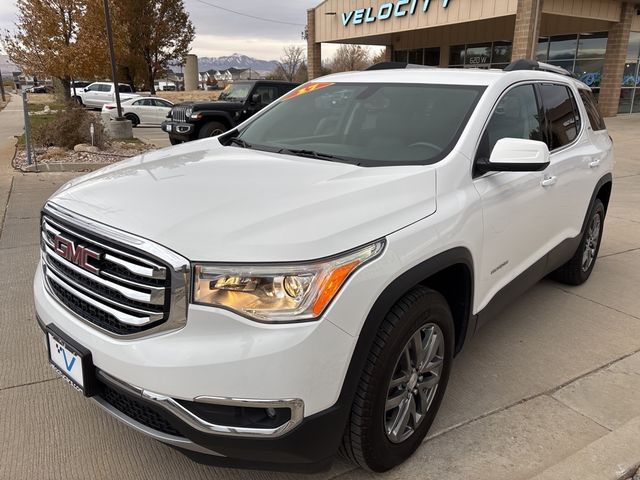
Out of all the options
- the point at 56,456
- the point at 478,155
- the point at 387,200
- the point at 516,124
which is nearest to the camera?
the point at 387,200

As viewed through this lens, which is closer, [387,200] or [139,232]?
[139,232]

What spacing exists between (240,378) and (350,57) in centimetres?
5882

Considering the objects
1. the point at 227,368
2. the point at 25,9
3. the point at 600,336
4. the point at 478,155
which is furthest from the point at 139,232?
the point at 25,9

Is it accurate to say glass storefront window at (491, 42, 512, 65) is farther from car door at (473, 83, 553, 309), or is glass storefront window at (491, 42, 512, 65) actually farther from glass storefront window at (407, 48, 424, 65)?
car door at (473, 83, 553, 309)

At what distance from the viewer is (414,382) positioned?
7.92 feet

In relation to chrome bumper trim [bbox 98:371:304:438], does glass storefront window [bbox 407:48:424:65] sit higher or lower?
higher

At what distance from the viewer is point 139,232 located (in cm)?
193

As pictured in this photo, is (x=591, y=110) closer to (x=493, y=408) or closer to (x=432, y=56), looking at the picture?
(x=493, y=408)

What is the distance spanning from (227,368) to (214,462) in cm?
42

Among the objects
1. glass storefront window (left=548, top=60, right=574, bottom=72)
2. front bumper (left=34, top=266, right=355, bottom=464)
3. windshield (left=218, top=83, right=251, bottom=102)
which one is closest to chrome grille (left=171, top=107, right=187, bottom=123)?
windshield (left=218, top=83, right=251, bottom=102)

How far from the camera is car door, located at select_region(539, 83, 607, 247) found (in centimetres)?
366

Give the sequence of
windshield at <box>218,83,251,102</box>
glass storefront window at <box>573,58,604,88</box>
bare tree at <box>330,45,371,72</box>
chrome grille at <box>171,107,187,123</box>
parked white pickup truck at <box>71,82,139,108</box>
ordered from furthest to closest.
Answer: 1. bare tree at <box>330,45,371,72</box>
2. parked white pickup truck at <box>71,82,139,108</box>
3. glass storefront window at <box>573,58,604,88</box>
4. windshield at <box>218,83,251,102</box>
5. chrome grille at <box>171,107,187,123</box>

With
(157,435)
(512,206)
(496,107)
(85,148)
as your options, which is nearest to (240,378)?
(157,435)

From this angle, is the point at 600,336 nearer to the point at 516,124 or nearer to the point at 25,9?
the point at 516,124
